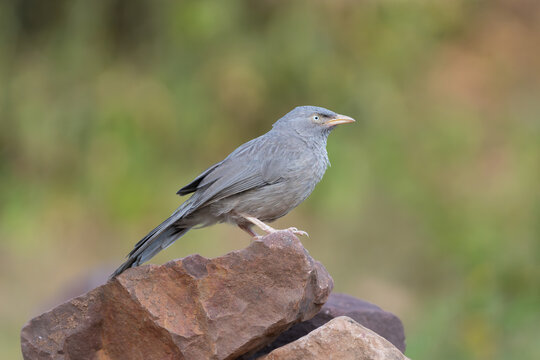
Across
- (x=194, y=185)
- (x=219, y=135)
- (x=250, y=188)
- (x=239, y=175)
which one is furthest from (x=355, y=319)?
(x=219, y=135)

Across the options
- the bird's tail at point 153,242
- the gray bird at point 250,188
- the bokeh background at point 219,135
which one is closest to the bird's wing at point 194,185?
the gray bird at point 250,188

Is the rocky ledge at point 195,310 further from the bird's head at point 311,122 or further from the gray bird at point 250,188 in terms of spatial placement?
the bird's head at point 311,122

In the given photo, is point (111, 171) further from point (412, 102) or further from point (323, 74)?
point (412, 102)

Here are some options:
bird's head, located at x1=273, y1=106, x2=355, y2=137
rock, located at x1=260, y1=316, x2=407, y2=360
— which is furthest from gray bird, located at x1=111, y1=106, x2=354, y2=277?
rock, located at x1=260, y1=316, x2=407, y2=360

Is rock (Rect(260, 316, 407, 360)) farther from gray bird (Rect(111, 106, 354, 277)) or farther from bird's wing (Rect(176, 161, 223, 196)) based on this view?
bird's wing (Rect(176, 161, 223, 196))

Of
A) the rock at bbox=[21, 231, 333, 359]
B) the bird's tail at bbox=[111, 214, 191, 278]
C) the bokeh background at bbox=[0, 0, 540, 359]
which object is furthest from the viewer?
the bokeh background at bbox=[0, 0, 540, 359]

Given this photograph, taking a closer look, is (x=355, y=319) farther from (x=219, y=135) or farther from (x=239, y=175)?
(x=219, y=135)
